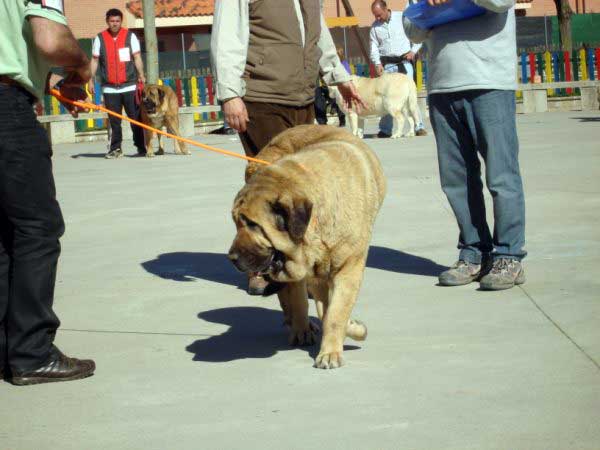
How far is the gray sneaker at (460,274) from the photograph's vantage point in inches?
262

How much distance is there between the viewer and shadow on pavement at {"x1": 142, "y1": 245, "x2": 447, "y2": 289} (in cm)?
726

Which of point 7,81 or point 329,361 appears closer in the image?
point 7,81

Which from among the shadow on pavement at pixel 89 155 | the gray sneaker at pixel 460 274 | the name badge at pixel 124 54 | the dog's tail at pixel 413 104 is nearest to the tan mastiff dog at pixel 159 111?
the name badge at pixel 124 54

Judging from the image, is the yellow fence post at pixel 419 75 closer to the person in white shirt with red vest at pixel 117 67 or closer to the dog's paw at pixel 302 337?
the person in white shirt with red vest at pixel 117 67

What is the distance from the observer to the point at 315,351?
5387 mm

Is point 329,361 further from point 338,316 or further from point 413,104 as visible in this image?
point 413,104

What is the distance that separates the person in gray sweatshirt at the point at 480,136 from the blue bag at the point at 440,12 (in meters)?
0.06

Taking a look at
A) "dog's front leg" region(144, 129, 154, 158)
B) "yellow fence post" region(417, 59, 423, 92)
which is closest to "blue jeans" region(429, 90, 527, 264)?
"dog's front leg" region(144, 129, 154, 158)

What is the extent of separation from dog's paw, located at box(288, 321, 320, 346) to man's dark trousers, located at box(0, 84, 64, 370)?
3.99 feet

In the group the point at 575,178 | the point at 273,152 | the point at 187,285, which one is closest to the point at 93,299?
the point at 187,285

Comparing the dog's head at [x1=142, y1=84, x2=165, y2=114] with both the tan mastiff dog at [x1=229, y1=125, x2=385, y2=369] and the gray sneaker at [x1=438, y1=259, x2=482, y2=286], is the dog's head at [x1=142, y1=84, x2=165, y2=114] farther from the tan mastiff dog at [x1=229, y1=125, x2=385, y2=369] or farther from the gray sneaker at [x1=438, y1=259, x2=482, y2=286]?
the tan mastiff dog at [x1=229, y1=125, x2=385, y2=369]

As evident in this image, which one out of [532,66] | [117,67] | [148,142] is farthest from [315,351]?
[532,66]

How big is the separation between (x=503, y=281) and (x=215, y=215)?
4171 millimetres

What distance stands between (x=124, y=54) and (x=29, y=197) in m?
12.7
